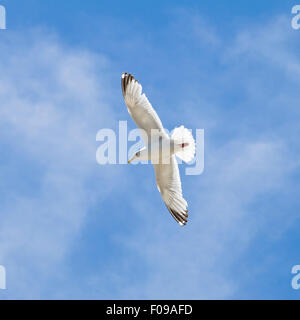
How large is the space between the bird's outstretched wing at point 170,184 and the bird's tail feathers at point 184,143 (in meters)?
0.24

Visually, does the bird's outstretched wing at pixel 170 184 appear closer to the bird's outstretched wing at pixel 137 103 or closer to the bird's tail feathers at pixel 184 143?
the bird's tail feathers at pixel 184 143

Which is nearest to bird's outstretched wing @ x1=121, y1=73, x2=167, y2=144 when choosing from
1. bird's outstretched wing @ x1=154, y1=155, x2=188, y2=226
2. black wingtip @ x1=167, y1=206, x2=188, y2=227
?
bird's outstretched wing @ x1=154, y1=155, x2=188, y2=226

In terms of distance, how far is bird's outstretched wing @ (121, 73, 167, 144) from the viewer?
35.8ft

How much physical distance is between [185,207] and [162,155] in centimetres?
110

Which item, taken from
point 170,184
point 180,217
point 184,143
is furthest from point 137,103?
point 180,217

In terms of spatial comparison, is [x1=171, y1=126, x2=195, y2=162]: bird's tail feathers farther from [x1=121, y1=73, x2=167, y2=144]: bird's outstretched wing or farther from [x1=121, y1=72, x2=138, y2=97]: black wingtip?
[x1=121, y1=72, x2=138, y2=97]: black wingtip

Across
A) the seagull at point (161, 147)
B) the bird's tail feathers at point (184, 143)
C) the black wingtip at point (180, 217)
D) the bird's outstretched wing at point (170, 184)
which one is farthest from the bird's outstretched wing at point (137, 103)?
the black wingtip at point (180, 217)

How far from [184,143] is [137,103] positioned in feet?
3.81

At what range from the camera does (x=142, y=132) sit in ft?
36.4

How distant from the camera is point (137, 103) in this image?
35.8 ft

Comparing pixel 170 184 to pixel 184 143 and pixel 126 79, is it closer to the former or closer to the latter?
pixel 184 143
